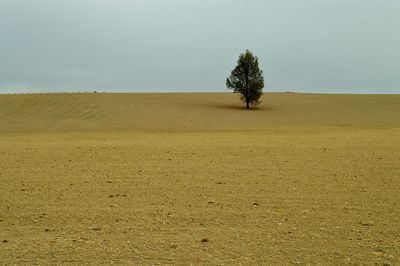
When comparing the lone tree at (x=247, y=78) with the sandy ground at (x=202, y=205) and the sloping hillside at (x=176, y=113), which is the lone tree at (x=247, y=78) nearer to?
the sloping hillside at (x=176, y=113)

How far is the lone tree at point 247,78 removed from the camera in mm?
53750

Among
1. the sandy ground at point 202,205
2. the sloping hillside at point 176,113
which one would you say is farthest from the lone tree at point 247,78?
the sandy ground at point 202,205

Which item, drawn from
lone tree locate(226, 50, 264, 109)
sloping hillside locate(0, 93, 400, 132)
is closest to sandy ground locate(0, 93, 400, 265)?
sloping hillside locate(0, 93, 400, 132)

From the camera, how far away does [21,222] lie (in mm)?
6762

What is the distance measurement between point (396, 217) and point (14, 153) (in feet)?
40.9

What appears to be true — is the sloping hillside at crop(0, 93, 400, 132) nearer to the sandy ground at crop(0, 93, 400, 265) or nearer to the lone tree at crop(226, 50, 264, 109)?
the lone tree at crop(226, 50, 264, 109)

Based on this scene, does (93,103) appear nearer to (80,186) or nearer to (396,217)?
(80,186)

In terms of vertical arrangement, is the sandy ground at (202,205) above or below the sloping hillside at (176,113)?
below

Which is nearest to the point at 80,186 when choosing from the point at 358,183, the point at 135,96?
the point at 358,183

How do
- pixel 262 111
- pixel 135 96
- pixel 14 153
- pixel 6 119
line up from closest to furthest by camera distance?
pixel 14 153 → pixel 6 119 → pixel 262 111 → pixel 135 96

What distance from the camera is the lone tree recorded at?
5375 cm

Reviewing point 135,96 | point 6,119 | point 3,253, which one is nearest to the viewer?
point 3,253

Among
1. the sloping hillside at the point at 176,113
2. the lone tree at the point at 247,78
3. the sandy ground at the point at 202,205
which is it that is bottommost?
the sandy ground at the point at 202,205

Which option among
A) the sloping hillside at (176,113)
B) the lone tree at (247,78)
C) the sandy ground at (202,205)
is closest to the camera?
the sandy ground at (202,205)
